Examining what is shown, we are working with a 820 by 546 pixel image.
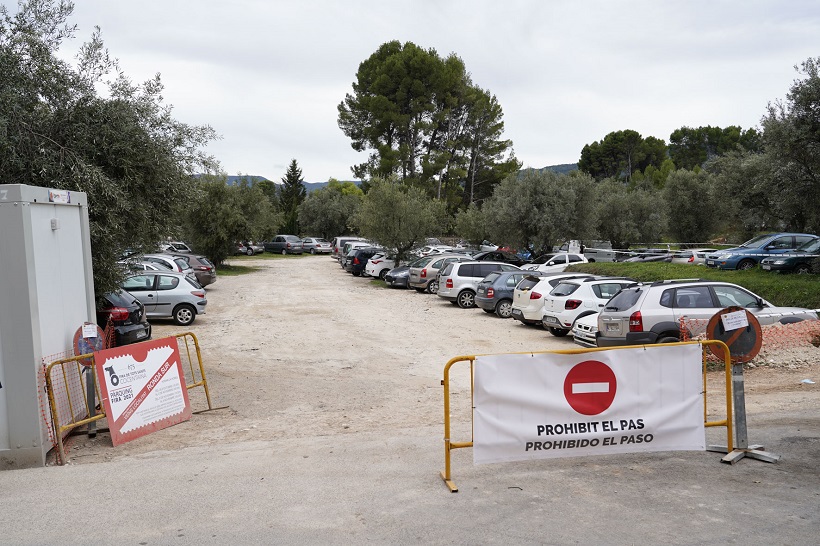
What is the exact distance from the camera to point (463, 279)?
78.3 feet

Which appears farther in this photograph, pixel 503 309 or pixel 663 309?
pixel 503 309

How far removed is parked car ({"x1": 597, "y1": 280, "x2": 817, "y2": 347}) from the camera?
451 inches

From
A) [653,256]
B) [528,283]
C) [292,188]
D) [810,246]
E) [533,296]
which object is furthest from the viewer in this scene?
[292,188]

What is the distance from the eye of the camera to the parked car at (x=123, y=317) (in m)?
13.5

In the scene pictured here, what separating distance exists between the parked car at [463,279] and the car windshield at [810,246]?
11.1 metres

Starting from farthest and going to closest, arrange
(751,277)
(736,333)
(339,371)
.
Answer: (751,277) < (339,371) < (736,333)

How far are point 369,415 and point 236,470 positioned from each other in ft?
9.12

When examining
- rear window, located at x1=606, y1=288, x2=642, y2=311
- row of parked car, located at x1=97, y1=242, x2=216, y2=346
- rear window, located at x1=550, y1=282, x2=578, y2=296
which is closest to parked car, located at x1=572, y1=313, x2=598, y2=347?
rear window, located at x1=606, y1=288, x2=642, y2=311

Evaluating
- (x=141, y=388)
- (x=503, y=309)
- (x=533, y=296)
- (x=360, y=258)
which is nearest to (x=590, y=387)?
(x=141, y=388)

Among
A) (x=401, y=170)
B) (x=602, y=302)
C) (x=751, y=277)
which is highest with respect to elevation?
(x=401, y=170)

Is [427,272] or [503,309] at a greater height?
[427,272]

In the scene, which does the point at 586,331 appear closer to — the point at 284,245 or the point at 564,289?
the point at 564,289

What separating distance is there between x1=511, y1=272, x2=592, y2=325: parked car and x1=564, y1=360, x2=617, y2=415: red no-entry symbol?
10.8 m

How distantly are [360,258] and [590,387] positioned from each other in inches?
1264
